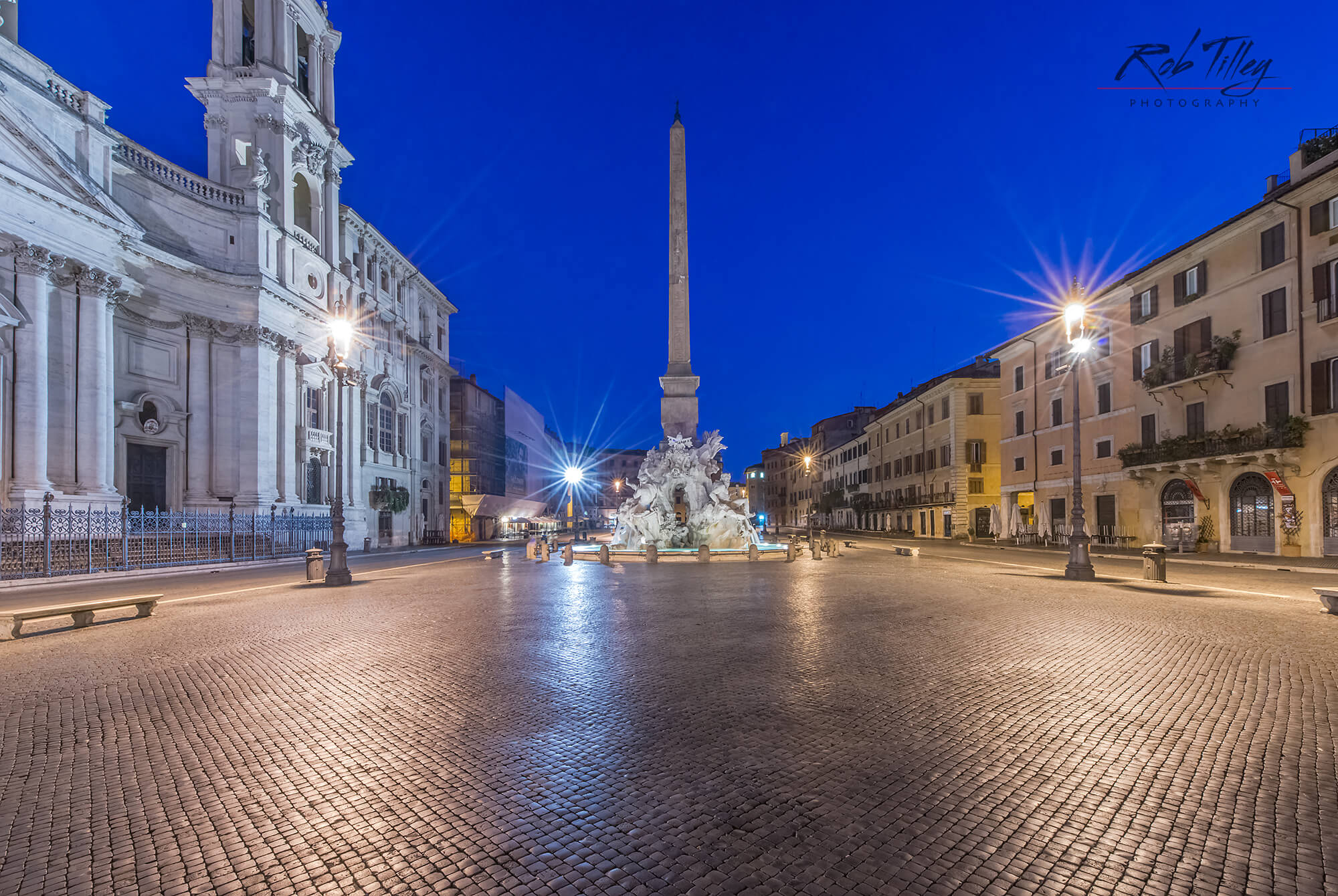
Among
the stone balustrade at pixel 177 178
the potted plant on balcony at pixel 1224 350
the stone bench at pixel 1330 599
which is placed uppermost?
the stone balustrade at pixel 177 178

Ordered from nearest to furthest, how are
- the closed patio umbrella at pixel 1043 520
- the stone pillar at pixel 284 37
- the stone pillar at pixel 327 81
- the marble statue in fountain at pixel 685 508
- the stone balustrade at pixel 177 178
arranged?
the marble statue in fountain at pixel 685 508, the stone balustrade at pixel 177 178, the stone pillar at pixel 284 37, the closed patio umbrella at pixel 1043 520, the stone pillar at pixel 327 81

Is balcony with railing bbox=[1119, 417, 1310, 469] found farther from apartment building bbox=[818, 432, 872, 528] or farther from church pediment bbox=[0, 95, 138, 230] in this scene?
church pediment bbox=[0, 95, 138, 230]

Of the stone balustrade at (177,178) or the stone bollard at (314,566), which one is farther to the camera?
the stone balustrade at (177,178)

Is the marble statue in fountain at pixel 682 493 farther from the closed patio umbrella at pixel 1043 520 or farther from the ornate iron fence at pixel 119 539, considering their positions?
the closed patio umbrella at pixel 1043 520

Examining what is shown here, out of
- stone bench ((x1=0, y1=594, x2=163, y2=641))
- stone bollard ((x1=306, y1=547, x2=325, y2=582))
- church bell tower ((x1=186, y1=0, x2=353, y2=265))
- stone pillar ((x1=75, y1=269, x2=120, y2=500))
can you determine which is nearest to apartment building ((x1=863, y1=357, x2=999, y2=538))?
stone bollard ((x1=306, y1=547, x2=325, y2=582))

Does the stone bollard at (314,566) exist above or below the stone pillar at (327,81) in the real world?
below

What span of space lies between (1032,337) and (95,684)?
1686 inches

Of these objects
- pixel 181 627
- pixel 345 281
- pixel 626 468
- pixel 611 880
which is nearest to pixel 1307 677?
pixel 611 880

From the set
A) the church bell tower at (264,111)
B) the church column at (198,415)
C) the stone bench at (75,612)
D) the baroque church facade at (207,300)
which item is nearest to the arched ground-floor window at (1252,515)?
the stone bench at (75,612)

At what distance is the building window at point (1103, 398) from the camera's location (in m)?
32.0

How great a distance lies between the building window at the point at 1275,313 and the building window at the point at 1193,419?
3888 millimetres

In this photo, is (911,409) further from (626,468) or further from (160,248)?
(626,468)

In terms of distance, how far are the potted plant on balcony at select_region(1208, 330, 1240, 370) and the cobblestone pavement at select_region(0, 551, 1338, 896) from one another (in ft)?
68.6

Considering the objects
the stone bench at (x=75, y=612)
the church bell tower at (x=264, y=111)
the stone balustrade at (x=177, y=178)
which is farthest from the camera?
the church bell tower at (x=264, y=111)
